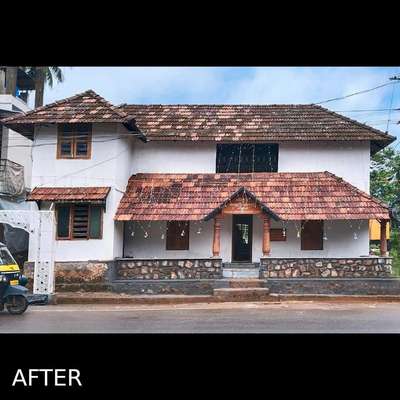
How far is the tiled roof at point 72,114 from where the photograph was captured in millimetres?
16464

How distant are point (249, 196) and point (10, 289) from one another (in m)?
7.76

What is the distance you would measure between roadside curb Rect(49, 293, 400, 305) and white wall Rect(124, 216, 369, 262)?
271 cm

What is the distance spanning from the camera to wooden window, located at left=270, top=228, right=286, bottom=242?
18.2 m

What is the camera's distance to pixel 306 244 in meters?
18.2

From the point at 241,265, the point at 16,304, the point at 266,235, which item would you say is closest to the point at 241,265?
the point at 241,265

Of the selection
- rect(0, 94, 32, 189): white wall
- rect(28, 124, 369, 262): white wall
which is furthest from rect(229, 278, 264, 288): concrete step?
rect(0, 94, 32, 189): white wall

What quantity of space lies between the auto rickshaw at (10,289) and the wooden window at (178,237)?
642cm

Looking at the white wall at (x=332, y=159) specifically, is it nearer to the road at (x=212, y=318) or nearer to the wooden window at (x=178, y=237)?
the wooden window at (x=178, y=237)

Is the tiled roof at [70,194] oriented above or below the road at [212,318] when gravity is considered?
above

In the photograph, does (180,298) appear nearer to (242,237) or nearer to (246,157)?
(242,237)

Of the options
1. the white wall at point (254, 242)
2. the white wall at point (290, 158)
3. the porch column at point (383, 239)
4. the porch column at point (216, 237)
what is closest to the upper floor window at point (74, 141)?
the white wall at point (290, 158)

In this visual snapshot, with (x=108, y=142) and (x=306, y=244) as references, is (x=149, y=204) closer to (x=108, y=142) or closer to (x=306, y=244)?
(x=108, y=142)

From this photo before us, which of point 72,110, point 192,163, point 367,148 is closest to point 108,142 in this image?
point 72,110
